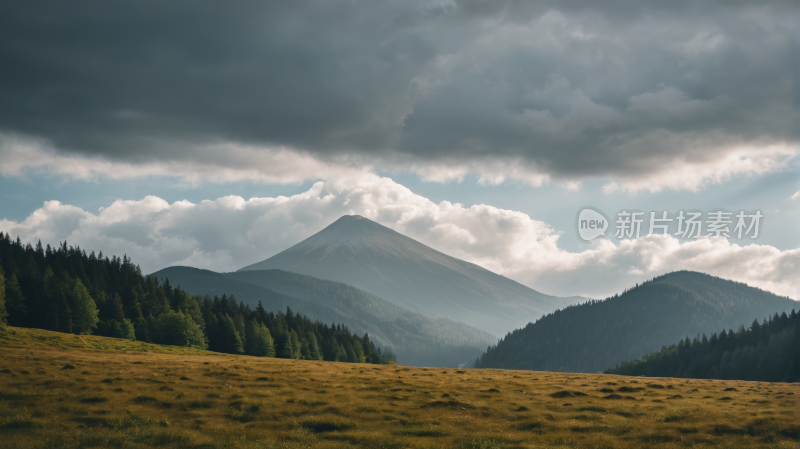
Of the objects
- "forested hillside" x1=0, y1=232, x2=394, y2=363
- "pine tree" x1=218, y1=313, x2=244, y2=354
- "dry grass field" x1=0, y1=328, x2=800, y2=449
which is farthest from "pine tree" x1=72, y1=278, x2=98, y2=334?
"dry grass field" x1=0, y1=328, x2=800, y2=449

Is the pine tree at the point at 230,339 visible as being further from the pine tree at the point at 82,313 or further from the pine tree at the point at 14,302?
the pine tree at the point at 14,302

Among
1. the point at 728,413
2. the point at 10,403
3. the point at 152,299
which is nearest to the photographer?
the point at 10,403

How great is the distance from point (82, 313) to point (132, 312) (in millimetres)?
21244

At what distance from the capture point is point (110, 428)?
26141mm

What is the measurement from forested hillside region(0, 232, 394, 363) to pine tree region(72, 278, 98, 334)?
0.19 m

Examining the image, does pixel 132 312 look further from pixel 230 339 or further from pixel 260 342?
pixel 260 342

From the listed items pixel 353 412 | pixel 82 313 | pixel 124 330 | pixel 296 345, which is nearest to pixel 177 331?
pixel 124 330

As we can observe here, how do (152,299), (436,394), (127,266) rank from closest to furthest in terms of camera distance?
(436,394)
(152,299)
(127,266)

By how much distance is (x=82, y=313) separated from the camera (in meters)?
107

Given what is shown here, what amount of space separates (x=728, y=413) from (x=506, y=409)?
14242 mm

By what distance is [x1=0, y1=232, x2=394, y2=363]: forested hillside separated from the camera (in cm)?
10925

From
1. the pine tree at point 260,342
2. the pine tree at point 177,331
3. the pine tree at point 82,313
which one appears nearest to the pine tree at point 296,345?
the pine tree at point 260,342

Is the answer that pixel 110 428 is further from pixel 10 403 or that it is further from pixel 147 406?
pixel 10 403

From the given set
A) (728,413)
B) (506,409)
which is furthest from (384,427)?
(728,413)
